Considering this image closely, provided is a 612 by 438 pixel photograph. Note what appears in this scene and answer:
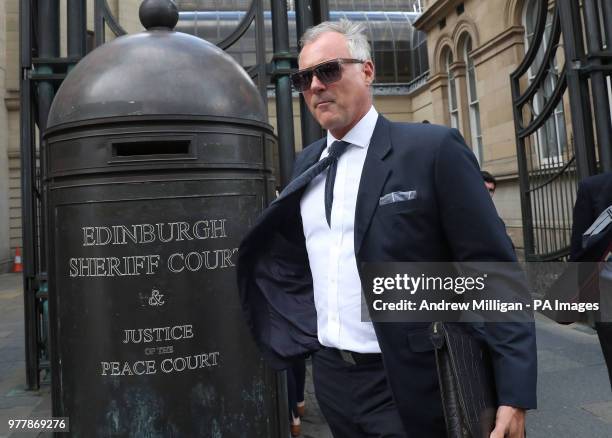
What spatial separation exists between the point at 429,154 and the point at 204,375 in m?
1.70

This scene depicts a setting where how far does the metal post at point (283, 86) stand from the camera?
471 centimetres

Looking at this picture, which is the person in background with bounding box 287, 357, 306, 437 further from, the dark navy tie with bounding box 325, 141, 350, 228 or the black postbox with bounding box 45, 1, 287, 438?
the dark navy tie with bounding box 325, 141, 350, 228

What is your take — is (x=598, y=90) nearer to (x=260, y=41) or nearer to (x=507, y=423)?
(x=260, y=41)

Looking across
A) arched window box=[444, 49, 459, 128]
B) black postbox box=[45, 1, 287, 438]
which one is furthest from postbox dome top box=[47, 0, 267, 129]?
arched window box=[444, 49, 459, 128]

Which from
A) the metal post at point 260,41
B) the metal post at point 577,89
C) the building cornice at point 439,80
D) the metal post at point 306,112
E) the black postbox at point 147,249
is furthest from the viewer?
the building cornice at point 439,80

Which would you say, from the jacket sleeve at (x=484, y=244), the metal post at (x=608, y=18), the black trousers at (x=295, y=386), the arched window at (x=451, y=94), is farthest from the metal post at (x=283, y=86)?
the arched window at (x=451, y=94)

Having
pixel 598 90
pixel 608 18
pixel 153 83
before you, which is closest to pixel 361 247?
pixel 153 83

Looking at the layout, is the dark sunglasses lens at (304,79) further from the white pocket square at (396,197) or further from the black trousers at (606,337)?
the black trousers at (606,337)

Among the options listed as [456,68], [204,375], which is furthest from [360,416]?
[456,68]

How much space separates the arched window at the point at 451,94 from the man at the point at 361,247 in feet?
56.4

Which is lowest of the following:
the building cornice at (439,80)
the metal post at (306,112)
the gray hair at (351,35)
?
the gray hair at (351,35)

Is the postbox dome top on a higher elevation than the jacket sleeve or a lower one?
higher

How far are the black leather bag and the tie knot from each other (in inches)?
26.4

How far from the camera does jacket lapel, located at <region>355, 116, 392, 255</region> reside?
1595 millimetres
